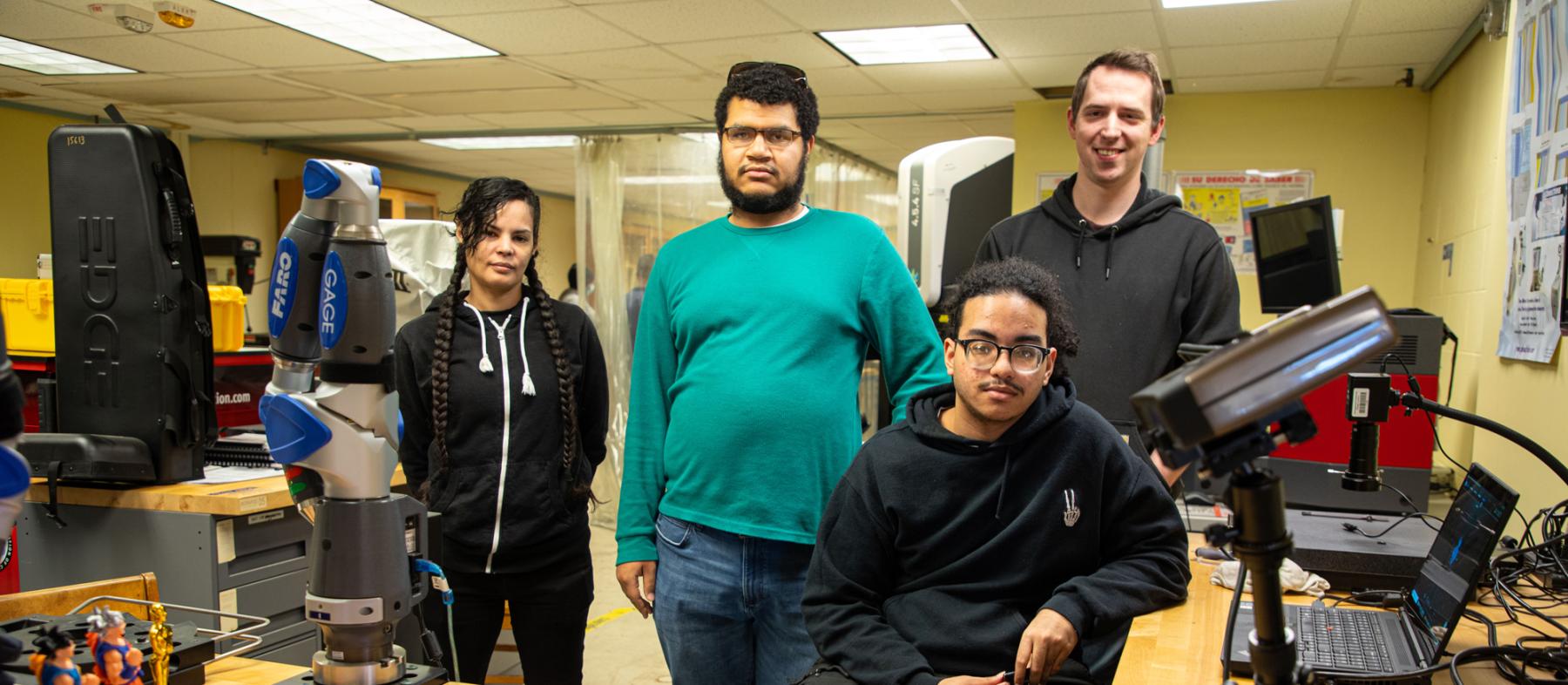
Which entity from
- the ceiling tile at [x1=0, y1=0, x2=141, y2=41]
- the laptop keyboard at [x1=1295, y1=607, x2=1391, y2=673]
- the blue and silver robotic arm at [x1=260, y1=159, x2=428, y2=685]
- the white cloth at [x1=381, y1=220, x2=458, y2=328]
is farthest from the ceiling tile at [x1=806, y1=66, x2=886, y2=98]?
the blue and silver robotic arm at [x1=260, y1=159, x2=428, y2=685]

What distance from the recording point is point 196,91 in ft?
18.4

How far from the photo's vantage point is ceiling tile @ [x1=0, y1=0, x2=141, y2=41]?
4.09m

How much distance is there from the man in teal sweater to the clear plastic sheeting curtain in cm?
415

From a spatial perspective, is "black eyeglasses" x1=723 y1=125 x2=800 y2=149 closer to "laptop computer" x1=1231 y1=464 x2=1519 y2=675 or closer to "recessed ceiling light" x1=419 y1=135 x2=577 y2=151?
"laptop computer" x1=1231 y1=464 x2=1519 y2=675

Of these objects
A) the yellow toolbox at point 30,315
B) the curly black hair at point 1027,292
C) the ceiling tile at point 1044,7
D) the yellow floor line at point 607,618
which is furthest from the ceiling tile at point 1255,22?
the yellow toolbox at point 30,315

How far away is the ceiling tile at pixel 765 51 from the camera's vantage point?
4.40 meters

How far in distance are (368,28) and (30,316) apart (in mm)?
2184

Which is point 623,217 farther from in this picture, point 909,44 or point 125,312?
point 125,312

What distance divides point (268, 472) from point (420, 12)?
89.9 inches

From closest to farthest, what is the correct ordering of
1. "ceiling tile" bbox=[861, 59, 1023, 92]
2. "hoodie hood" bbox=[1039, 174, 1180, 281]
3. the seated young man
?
the seated young man
"hoodie hood" bbox=[1039, 174, 1180, 281]
"ceiling tile" bbox=[861, 59, 1023, 92]

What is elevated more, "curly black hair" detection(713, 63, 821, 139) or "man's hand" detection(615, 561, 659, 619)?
"curly black hair" detection(713, 63, 821, 139)

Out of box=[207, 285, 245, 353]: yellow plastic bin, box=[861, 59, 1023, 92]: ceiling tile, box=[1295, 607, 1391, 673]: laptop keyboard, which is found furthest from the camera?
box=[861, 59, 1023, 92]: ceiling tile

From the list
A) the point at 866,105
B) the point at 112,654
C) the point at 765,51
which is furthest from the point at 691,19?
the point at 112,654

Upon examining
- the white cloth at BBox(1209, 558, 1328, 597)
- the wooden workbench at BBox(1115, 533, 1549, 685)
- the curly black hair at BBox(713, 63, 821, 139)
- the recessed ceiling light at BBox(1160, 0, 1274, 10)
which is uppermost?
the recessed ceiling light at BBox(1160, 0, 1274, 10)
